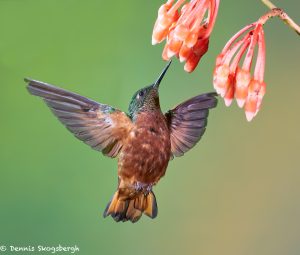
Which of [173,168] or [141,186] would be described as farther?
[173,168]

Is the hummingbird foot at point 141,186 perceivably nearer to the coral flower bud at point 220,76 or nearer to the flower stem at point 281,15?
the coral flower bud at point 220,76

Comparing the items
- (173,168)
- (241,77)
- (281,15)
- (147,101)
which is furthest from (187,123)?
(173,168)

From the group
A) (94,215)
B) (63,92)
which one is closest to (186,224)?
(94,215)

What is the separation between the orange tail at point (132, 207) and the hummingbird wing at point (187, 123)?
166mm

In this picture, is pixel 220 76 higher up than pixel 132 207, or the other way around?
pixel 220 76

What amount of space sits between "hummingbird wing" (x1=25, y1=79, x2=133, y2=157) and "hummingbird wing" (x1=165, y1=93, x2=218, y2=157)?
14 cm

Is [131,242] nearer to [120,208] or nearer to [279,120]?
[279,120]

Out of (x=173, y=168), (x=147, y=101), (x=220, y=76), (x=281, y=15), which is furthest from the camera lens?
(x=173, y=168)

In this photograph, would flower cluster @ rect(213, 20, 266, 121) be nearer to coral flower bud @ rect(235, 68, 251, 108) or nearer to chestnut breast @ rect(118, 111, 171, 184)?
coral flower bud @ rect(235, 68, 251, 108)

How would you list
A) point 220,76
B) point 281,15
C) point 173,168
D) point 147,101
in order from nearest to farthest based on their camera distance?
point 281,15 < point 220,76 < point 147,101 < point 173,168

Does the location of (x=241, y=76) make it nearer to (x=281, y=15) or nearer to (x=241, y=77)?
(x=241, y=77)

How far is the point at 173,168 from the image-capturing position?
2.94m

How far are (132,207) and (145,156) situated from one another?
0.16 m

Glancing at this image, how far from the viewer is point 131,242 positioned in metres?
2.92
